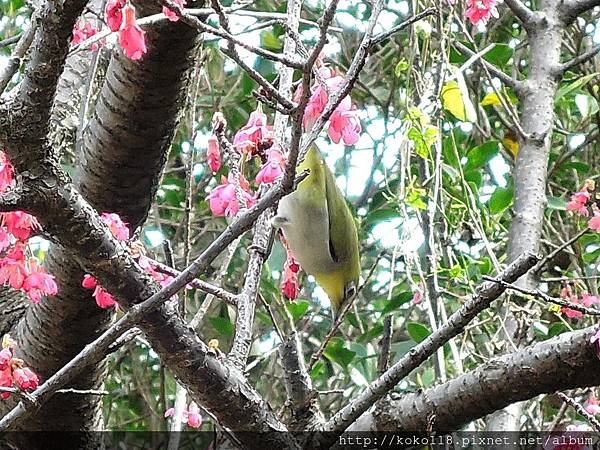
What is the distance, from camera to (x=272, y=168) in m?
1.08

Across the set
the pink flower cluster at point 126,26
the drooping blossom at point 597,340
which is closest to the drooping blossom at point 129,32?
the pink flower cluster at point 126,26

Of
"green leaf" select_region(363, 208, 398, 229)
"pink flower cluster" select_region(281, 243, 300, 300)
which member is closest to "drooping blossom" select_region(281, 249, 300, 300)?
"pink flower cluster" select_region(281, 243, 300, 300)

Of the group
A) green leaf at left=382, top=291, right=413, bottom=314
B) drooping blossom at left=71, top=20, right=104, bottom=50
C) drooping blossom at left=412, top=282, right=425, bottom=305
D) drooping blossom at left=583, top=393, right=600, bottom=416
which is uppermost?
drooping blossom at left=71, top=20, right=104, bottom=50

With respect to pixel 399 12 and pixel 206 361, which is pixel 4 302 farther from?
pixel 399 12

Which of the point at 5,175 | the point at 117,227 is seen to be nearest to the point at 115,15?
the point at 5,175

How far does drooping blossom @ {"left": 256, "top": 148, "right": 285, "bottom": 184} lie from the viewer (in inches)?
42.0

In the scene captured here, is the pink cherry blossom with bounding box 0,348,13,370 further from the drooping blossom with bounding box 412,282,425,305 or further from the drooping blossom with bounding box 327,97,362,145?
the drooping blossom with bounding box 412,282,425,305

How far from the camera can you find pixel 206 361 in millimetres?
978

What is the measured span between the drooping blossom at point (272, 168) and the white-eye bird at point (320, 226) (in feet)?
0.61

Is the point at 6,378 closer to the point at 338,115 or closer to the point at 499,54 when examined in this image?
the point at 338,115

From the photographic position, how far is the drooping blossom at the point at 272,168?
3.50 ft

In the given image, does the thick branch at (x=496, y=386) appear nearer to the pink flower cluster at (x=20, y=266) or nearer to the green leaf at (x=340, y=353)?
the pink flower cluster at (x=20, y=266)

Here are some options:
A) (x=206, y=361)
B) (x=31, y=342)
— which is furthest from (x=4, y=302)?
(x=206, y=361)

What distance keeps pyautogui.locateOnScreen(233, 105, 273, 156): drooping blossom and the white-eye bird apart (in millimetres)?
124
